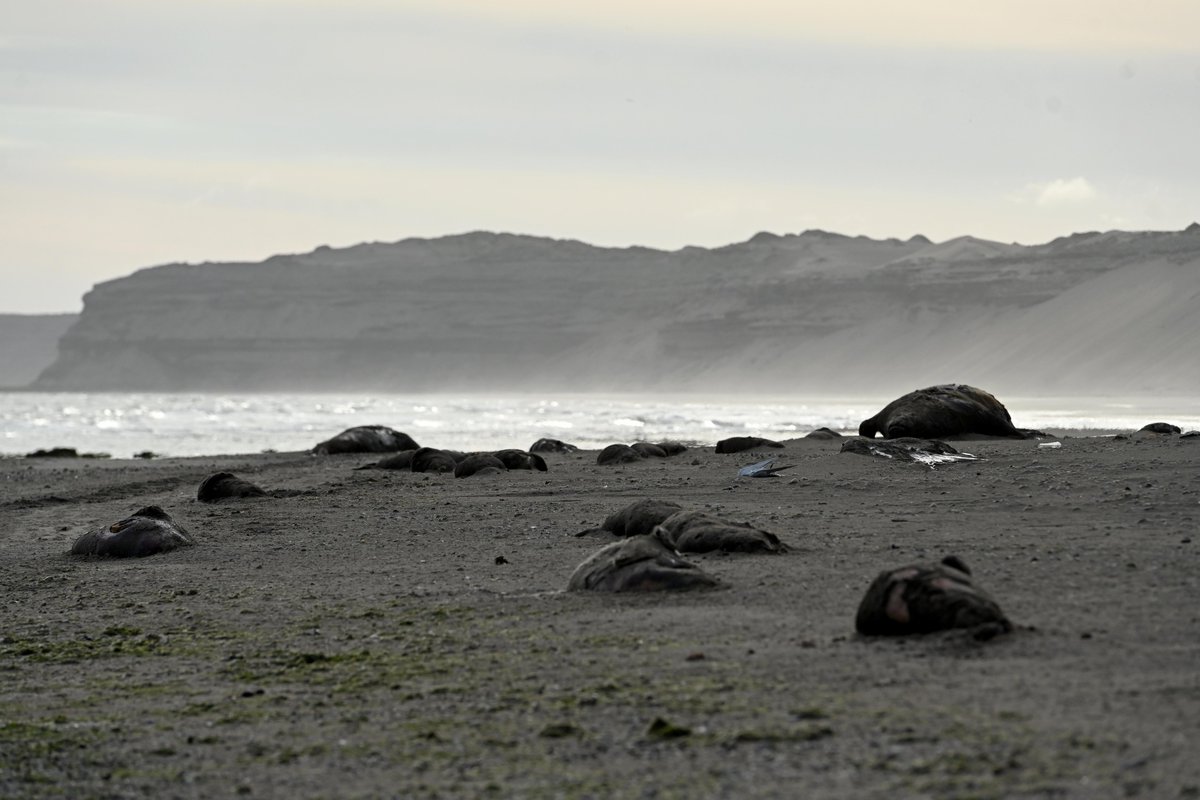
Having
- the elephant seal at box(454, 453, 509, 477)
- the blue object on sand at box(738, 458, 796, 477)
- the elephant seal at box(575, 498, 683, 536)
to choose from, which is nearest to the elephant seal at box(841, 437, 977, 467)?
the blue object on sand at box(738, 458, 796, 477)

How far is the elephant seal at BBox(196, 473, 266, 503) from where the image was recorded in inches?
667

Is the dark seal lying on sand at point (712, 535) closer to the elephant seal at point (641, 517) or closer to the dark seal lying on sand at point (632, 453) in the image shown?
the elephant seal at point (641, 517)

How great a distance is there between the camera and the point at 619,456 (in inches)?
798

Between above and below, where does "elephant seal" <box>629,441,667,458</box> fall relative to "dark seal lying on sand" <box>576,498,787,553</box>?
above

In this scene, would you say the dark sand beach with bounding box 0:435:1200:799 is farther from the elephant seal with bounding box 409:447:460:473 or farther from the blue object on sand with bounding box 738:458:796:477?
the elephant seal with bounding box 409:447:460:473

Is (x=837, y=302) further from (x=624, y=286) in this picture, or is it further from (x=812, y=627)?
(x=812, y=627)

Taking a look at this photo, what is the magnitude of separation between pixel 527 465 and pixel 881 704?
1389 centimetres

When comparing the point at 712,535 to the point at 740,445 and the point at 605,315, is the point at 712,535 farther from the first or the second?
the point at 605,315

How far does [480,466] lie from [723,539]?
964 cm

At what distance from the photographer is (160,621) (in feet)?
28.8

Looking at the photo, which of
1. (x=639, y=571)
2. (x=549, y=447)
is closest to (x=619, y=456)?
(x=549, y=447)

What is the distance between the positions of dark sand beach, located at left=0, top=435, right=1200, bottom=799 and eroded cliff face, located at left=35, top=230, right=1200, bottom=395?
120 m

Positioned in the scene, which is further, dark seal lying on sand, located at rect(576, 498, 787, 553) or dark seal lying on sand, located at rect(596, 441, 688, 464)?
dark seal lying on sand, located at rect(596, 441, 688, 464)

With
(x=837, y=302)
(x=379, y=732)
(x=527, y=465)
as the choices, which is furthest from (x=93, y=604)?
(x=837, y=302)
